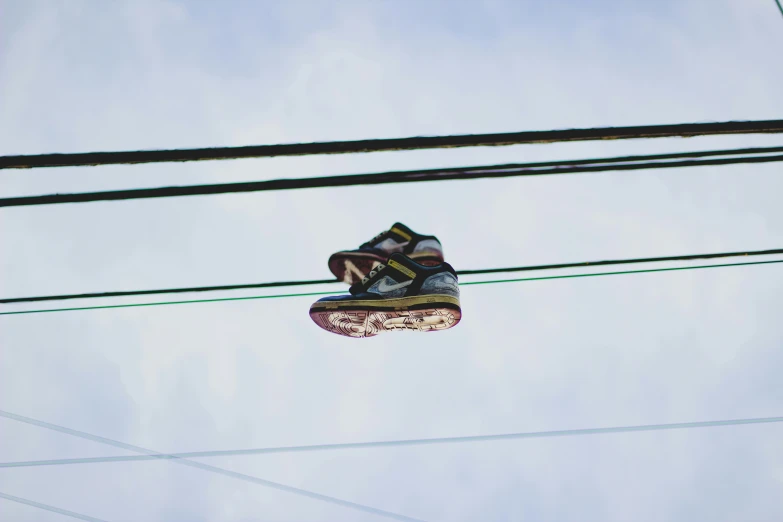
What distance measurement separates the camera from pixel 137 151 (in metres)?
1.97

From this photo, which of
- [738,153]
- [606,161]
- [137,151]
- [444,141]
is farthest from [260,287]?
[738,153]

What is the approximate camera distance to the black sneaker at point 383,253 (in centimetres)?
356

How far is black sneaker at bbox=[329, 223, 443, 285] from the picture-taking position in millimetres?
3564

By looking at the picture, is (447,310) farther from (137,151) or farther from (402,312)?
(137,151)

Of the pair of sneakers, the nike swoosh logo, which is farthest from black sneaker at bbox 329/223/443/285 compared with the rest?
the nike swoosh logo

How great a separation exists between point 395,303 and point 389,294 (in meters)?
0.12

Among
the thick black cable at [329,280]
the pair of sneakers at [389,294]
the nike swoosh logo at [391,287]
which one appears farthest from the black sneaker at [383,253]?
the thick black cable at [329,280]

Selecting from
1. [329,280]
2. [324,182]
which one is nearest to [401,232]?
[329,280]

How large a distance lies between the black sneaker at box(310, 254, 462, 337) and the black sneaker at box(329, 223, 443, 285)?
81 mm

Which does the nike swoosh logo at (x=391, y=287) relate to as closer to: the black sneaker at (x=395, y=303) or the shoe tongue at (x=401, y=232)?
the black sneaker at (x=395, y=303)

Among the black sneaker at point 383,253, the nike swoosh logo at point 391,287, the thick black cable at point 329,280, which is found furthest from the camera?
the black sneaker at point 383,253

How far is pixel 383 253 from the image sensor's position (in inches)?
147

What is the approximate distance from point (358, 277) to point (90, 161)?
1878 mm

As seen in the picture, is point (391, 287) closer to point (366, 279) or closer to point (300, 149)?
point (366, 279)
